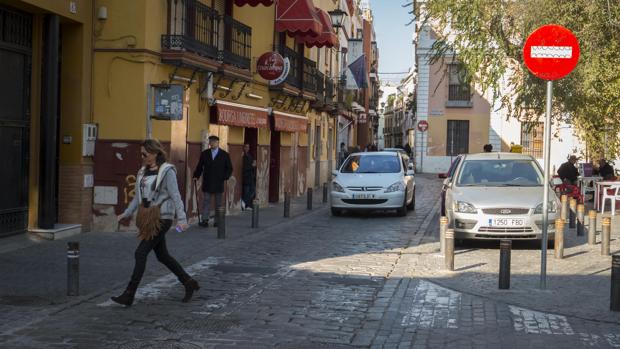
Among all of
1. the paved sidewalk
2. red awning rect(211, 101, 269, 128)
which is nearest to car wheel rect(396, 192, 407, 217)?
red awning rect(211, 101, 269, 128)

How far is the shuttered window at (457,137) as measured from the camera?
47.5 meters

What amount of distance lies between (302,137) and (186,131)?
511 inches

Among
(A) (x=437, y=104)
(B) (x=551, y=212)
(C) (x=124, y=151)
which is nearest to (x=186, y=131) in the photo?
(C) (x=124, y=151)

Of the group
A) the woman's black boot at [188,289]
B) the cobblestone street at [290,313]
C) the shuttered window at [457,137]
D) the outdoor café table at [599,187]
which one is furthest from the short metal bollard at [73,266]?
the shuttered window at [457,137]

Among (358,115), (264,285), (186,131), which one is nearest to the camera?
(264,285)

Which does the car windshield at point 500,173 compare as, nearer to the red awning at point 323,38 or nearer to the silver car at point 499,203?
the silver car at point 499,203

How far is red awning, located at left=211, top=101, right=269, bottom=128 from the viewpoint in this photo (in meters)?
18.5

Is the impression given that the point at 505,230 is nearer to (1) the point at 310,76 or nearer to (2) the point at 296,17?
(2) the point at 296,17

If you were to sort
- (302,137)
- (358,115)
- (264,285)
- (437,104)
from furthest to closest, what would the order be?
(358,115), (437,104), (302,137), (264,285)

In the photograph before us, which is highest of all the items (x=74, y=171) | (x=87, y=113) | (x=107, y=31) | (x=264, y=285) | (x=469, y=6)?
(x=469, y=6)

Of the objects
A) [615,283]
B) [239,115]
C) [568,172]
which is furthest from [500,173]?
[568,172]

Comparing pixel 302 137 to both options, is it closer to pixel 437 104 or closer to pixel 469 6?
pixel 469 6

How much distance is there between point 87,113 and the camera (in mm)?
15008

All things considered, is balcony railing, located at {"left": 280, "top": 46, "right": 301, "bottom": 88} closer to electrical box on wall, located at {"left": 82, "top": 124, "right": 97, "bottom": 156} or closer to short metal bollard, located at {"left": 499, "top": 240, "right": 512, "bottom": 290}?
electrical box on wall, located at {"left": 82, "top": 124, "right": 97, "bottom": 156}
